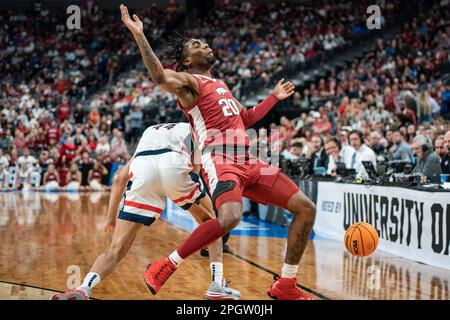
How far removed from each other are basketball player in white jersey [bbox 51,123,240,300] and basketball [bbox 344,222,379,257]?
1.47 meters

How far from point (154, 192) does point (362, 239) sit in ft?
7.36

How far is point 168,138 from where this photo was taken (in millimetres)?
5367

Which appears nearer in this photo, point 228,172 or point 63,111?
point 228,172

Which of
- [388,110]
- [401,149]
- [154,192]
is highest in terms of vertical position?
[388,110]

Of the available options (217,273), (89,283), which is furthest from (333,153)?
(89,283)

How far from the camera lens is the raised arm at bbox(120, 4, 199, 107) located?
4582 millimetres

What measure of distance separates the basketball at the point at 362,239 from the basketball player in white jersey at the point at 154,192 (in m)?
1.47

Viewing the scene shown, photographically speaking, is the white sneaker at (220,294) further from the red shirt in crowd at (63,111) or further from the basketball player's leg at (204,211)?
the red shirt in crowd at (63,111)

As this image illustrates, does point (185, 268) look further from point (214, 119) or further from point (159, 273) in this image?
point (214, 119)

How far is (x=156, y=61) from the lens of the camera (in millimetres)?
4586

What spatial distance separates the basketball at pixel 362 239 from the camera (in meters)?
6.16

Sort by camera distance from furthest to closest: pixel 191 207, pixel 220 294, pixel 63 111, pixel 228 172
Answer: pixel 63 111
pixel 191 207
pixel 220 294
pixel 228 172

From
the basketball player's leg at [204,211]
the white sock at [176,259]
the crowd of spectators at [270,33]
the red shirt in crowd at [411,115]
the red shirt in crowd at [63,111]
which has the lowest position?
the white sock at [176,259]

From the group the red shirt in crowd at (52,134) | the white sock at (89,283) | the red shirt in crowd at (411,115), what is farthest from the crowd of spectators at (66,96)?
the white sock at (89,283)
